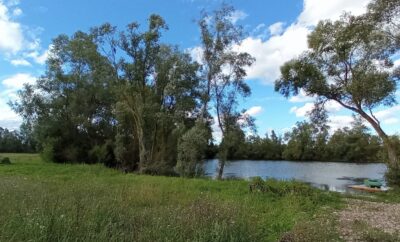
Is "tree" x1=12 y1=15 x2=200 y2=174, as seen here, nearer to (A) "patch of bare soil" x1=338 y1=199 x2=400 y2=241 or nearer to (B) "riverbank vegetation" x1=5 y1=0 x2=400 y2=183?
(B) "riverbank vegetation" x1=5 y1=0 x2=400 y2=183

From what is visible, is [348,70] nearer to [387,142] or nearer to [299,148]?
[387,142]

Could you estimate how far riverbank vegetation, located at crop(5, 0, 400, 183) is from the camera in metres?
24.8

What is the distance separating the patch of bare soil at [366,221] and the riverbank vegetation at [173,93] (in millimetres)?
9727

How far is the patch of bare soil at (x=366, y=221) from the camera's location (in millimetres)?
8873

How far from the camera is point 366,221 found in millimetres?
10852

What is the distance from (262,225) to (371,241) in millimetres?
2353

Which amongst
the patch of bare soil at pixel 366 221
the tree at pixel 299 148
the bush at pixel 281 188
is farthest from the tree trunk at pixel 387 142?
the tree at pixel 299 148

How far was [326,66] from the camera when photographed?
88.1 ft

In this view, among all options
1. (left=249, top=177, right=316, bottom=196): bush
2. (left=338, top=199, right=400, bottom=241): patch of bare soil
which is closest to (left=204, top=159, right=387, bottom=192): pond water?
(left=249, top=177, right=316, bottom=196): bush

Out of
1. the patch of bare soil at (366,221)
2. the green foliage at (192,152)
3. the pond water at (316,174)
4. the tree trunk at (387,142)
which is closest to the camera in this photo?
the patch of bare soil at (366,221)

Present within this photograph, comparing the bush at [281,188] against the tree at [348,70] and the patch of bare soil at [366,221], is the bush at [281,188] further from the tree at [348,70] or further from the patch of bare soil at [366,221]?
the tree at [348,70]

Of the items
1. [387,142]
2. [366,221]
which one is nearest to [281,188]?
[366,221]

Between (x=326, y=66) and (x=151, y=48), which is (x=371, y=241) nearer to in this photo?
(x=326, y=66)

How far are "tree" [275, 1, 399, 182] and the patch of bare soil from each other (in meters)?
→ 9.92
